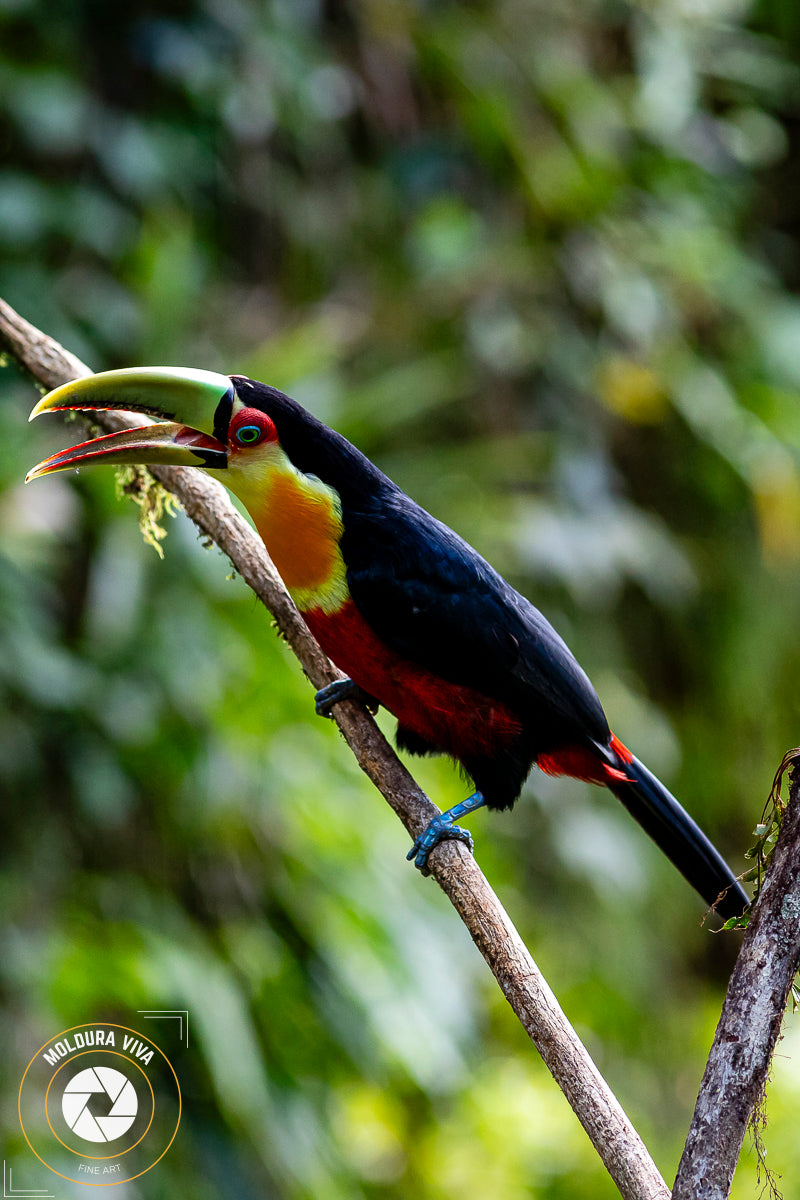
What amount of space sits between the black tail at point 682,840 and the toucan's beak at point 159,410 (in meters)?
0.87

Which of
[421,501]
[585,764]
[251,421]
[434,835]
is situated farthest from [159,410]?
[421,501]

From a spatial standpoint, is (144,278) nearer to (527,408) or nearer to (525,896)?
(527,408)

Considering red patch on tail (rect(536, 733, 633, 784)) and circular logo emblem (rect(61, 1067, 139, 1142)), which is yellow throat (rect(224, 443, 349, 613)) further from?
circular logo emblem (rect(61, 1067, 139, 1142))

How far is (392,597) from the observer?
173cm

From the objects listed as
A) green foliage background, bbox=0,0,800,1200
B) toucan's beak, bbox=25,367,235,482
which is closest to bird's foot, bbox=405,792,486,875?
toucan's beak, bbox=25,367,235,482

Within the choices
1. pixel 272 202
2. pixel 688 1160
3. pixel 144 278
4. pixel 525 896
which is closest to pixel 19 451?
pixel 144 278

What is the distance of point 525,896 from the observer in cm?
434

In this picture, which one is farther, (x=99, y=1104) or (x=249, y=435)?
(x=99, y=1104)

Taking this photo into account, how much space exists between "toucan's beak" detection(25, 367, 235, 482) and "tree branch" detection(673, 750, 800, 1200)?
3.31 feet

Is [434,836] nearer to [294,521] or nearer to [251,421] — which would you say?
[294,521]

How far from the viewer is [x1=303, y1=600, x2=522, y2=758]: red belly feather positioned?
1.76 m

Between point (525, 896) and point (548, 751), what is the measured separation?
8.44 ft

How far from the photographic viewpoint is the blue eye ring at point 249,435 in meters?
1.69

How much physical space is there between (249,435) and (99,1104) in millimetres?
1784
